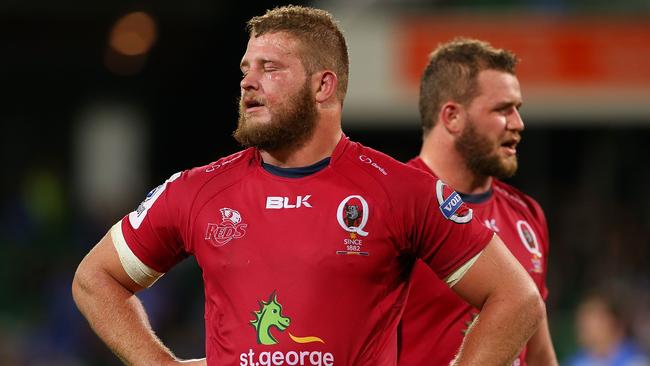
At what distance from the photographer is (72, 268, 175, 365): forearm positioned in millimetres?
4145

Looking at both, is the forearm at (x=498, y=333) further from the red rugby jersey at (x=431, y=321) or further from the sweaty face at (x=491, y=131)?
the sweaty face at (x=491, y=131)

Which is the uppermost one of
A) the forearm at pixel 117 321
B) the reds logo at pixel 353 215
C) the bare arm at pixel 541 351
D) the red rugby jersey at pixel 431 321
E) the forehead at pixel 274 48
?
the forehead at pixel 274 48

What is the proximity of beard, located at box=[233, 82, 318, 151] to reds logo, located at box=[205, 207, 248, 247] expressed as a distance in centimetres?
23

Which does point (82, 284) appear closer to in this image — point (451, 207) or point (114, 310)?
point (114, 310)

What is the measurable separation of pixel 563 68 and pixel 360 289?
10932mm

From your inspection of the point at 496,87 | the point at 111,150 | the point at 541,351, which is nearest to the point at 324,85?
the point at 496,87

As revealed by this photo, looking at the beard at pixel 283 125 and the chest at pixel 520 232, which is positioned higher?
the beard at pixel 283 125

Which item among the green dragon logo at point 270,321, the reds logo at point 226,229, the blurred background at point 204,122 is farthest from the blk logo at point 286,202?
the blurred background at point 204,122

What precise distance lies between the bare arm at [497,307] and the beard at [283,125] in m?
0.71

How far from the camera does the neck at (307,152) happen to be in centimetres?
406

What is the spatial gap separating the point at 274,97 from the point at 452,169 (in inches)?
55.3

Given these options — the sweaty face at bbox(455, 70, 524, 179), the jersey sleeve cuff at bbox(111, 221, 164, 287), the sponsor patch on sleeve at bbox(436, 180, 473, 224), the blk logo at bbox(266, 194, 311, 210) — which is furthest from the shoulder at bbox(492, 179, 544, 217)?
the jersey sleeve cuff at bbox(111, 221, 164, 287)

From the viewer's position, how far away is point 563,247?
14266mm

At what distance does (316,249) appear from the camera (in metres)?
3.87
